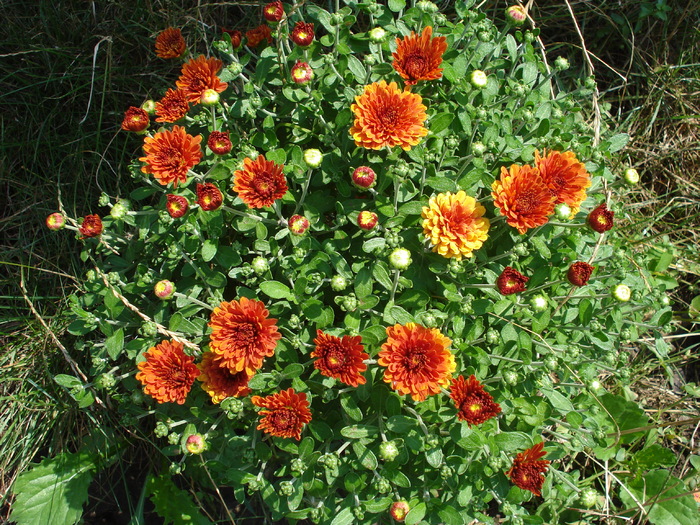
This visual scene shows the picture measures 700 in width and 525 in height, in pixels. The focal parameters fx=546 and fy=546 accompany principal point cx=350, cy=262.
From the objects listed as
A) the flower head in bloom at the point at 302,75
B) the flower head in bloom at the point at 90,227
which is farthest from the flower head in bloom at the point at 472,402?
the flower head in bloom at the point at 90,227

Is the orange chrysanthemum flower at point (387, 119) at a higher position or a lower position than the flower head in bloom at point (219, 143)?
higher

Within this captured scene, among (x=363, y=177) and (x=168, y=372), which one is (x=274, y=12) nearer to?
(x=363, y=177)

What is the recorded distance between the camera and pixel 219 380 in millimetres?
3203

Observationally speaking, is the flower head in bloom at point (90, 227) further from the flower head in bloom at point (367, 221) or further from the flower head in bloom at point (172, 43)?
the flower head in bloom at point (367, 221)

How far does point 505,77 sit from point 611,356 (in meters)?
2.11

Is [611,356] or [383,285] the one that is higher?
[383,285]

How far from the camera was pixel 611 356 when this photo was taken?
3.35 metres

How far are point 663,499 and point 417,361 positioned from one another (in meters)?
2.54

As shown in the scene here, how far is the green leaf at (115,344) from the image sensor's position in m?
3.34

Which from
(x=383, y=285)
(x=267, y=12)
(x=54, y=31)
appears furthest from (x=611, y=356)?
(x=54, y=31)

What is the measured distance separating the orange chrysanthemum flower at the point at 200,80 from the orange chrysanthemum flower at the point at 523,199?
188 centimetres

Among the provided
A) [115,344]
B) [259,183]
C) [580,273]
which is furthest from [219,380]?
[580,273]

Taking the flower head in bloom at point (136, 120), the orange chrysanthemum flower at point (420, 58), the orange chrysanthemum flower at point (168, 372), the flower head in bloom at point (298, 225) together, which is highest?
the orange chrysanthemum flower at point (420, 58)

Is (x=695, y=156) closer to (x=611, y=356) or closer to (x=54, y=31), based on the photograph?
(x=611, y=356)
